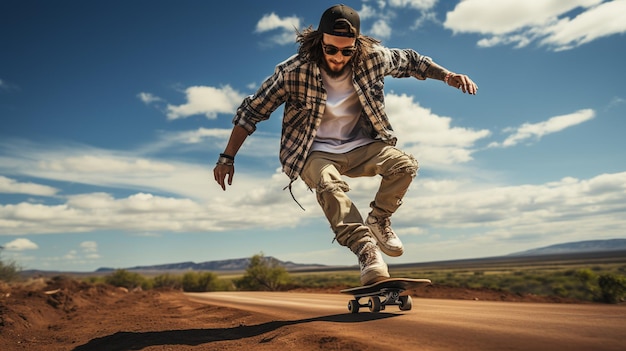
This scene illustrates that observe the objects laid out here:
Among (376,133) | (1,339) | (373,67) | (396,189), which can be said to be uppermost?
(373,67)

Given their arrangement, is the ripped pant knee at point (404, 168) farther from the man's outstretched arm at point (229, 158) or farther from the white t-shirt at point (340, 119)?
the man's outstretched arm at point (229, 158)

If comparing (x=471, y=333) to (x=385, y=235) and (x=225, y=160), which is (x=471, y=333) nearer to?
(x=385, y=235)

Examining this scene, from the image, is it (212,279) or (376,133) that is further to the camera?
(212,279)

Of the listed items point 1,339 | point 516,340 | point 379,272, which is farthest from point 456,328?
point 1,339

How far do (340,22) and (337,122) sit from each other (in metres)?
1.04

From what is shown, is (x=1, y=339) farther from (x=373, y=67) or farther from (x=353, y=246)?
(x=373, y=67)

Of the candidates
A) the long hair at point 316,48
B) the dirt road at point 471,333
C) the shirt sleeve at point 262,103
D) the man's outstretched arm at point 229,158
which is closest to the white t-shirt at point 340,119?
the long hair at point 316,48

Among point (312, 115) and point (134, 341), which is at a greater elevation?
point (312, 115)

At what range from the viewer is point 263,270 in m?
48.2

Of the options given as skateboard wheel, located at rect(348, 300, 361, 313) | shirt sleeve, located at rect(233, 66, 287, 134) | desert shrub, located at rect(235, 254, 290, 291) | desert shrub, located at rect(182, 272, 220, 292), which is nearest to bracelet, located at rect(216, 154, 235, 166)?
shirt sleeve, located at rect(233, 66, 287, 134)

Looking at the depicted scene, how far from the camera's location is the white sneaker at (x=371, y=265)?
4.45 metres

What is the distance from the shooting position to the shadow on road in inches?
163

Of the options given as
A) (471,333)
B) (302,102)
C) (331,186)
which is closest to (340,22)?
(302,102)

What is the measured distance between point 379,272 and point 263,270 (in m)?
44.9
